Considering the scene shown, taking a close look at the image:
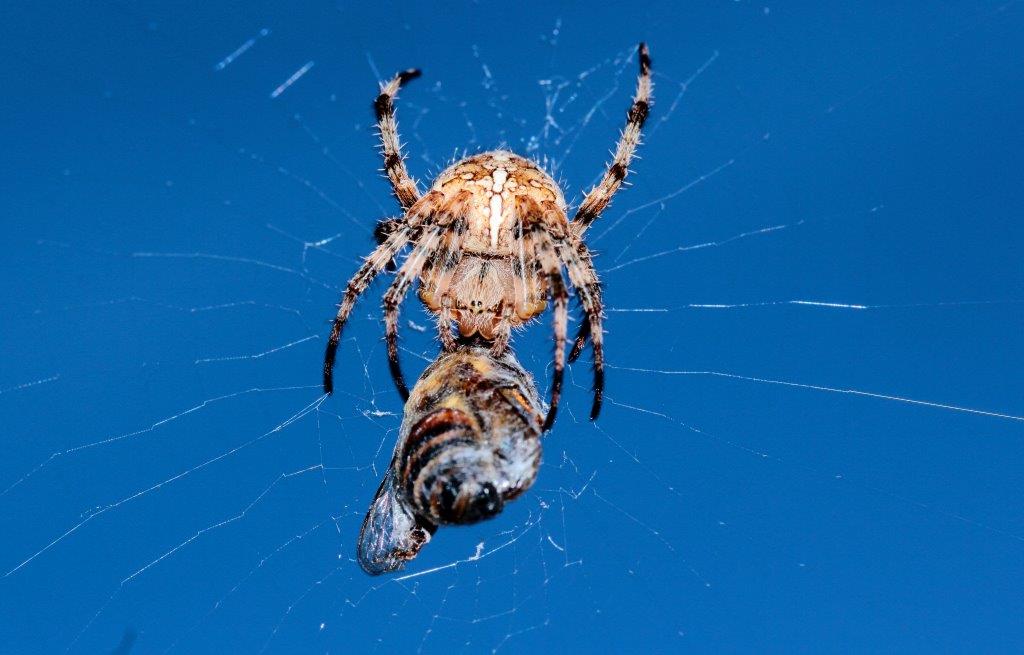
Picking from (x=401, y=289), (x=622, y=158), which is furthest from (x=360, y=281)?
(x=622, y=158)

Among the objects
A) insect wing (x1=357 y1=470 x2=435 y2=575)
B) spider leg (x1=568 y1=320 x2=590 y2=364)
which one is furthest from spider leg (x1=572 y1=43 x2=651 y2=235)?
insect wing (x1=357 y1=470 x2=435 y2=575)

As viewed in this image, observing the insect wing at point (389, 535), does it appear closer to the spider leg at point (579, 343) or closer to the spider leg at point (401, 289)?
the spider leg at point (401, 289)

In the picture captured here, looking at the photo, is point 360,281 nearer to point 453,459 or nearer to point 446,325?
point 446,325

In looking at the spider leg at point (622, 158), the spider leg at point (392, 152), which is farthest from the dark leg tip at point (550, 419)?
the spider leg at point (392, 152)

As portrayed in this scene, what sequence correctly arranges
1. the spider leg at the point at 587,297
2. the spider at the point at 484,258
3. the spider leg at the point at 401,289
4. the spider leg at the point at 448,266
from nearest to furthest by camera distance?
the spider leg at the point at 587,297 → the spider leg at the point at 401,289 → the spider at the point at 484,258 → the spider leg at the point at 448,266

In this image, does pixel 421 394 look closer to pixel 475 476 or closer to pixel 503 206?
pixel 475 476

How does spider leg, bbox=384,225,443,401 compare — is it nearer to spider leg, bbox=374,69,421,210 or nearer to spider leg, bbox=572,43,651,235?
spider leg, bbox=374,69,421,210

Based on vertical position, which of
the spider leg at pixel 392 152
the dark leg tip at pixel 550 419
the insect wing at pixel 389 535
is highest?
the spider leg at pixel 392 152

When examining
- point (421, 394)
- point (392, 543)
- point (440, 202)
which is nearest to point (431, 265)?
point (440, 202)

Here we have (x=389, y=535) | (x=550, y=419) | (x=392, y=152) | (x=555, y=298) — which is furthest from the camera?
(x=392, y=152)
